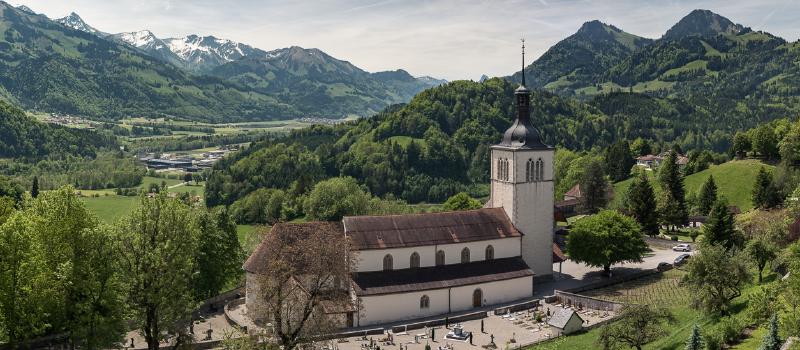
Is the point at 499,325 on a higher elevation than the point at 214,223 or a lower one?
lower

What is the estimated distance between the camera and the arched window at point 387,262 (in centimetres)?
5588

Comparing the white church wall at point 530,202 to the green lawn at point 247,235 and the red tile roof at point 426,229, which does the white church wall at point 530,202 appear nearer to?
the red tile roof at point 426,229

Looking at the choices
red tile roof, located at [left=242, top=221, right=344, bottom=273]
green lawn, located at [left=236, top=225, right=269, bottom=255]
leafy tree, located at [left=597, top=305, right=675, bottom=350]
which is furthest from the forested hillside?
leafy tree, located at [left=597, top=305, right=675, bottom=350]

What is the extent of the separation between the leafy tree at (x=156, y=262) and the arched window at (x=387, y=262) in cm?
1990

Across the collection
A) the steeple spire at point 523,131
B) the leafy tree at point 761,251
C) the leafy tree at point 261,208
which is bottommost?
the leafy tree at point 261,208

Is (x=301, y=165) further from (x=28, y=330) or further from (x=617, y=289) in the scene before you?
(x=28, y=330)

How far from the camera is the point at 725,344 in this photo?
35969 millimetres

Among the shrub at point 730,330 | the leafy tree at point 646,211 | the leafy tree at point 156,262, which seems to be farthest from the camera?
the leafy tree at point 646,211

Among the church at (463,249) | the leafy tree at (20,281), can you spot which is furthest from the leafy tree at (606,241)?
the leafy tree at (20,281)

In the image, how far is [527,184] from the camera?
209 ft

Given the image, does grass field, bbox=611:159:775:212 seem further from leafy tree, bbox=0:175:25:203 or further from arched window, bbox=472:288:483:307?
leafy tree, bbox=0:175:25:203

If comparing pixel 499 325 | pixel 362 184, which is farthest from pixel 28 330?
pixel 362 184

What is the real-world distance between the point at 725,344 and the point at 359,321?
27.6m

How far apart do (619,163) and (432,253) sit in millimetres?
85517
